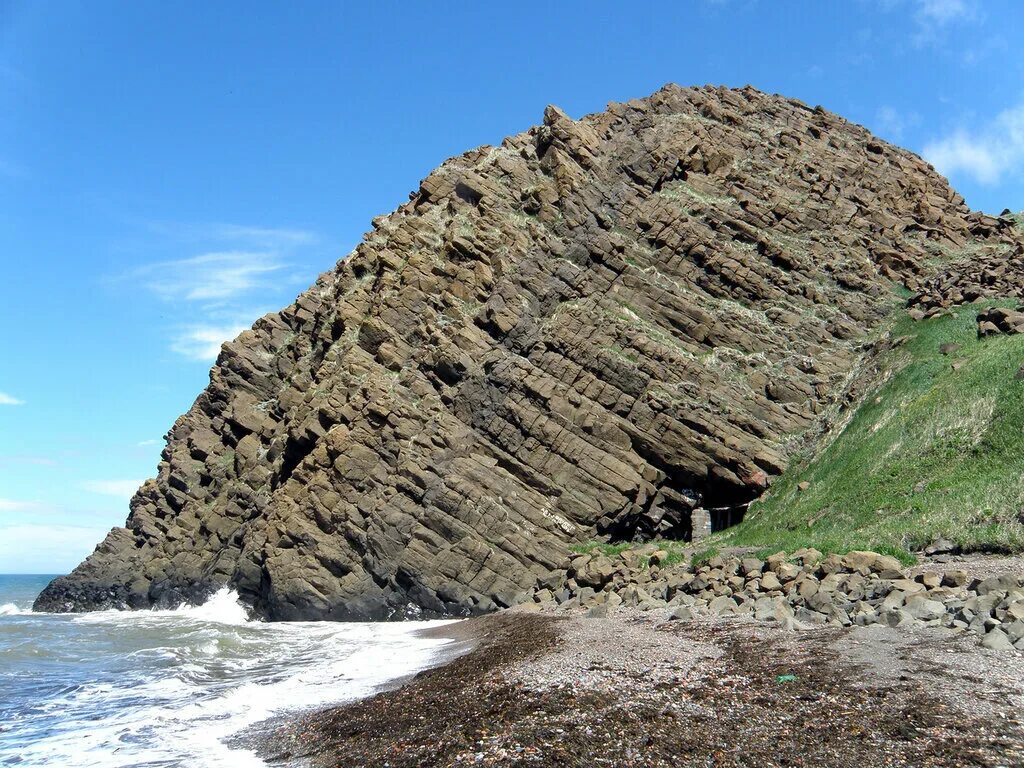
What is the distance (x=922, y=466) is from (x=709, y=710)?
23.8 meters

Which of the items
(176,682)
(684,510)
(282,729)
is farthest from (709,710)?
(684,510)

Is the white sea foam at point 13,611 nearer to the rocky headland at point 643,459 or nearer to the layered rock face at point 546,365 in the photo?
the layered rock face at point 546,365

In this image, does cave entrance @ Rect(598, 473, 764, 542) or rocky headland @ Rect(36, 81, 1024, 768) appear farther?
cave entrance @ Rect(598, 473, 764, 542)

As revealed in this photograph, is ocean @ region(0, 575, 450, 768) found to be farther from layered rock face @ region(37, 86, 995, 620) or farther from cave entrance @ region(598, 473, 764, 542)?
cave entrance @ region(598, 473, 764, 542)

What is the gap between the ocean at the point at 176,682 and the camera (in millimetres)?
15445

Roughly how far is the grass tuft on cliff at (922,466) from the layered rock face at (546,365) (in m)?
4.17

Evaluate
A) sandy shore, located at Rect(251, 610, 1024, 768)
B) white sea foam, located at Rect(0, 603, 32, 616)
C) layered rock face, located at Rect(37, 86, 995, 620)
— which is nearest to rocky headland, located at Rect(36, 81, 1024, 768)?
sandy shore, located at Rect(251, 610, 1024, 768)

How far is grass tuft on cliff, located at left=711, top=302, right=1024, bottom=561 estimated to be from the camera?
25.9 metres

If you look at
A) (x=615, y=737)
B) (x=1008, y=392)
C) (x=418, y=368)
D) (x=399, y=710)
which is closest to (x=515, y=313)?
(x=418, y=368)

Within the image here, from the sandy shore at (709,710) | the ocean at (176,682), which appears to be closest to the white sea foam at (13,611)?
the ocean at (176,682)

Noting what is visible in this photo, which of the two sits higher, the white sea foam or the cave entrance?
the cave entrance

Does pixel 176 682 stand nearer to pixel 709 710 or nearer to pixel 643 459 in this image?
pixel 709 710

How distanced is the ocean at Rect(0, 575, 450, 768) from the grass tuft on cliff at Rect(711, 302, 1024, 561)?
17.3m

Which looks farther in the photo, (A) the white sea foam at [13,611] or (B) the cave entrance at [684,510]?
(A) the white sea foam at [13,611]
